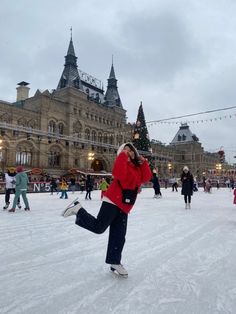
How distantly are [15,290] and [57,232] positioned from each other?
286cm

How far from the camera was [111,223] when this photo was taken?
320 centimetres

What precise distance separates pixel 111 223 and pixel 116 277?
0.55 m

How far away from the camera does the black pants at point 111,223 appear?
309 centimetres

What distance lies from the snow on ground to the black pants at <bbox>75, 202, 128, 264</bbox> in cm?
22

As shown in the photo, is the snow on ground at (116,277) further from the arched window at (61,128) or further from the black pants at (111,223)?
the arched window at (61,128)

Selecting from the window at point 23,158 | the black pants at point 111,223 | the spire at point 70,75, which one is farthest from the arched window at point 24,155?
the black pants at point 111,223

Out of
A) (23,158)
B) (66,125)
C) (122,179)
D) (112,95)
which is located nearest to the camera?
(122,179)

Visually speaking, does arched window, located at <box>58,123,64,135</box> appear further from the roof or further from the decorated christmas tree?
the roof

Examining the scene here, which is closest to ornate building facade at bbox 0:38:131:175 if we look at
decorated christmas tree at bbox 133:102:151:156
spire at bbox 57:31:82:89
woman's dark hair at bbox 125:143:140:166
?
spire at bbox 57:31:82:89

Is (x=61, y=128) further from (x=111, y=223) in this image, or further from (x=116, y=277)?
(x=116, y=277)

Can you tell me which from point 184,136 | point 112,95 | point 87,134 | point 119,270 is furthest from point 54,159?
point 184,136

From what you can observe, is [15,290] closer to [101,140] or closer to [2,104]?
[2,104]

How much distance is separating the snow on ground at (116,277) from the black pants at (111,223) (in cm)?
22

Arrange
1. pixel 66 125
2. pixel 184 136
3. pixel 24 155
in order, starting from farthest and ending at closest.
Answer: pixel 184 136
pixel 66 125
pixel 24 155
